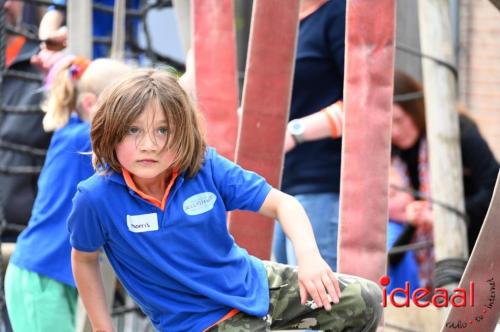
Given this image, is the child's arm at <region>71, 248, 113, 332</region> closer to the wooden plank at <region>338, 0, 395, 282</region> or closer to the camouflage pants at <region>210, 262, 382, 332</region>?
the camouflage pants at <region>210, 262, 382, 332</region>

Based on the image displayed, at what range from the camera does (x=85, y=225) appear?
9.06ft

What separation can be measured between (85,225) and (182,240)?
230 mm

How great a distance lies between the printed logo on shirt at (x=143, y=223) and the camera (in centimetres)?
271

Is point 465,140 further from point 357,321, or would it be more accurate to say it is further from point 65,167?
point 357,321

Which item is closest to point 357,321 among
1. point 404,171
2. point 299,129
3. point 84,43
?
point 299,129

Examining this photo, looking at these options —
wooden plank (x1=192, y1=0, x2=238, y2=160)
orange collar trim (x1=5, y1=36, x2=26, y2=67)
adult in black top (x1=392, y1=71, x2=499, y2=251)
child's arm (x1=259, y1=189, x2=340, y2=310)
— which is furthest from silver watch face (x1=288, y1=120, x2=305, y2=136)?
orange collar trim (x1=5, y1=36, x2=26, y2=67)

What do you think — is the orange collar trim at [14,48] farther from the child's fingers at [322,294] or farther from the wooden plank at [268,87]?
the child's fingers at [322,294]

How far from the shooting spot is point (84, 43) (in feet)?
15.0

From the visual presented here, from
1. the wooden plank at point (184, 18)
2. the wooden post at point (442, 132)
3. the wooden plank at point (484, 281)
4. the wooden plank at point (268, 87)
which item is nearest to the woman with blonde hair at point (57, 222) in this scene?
the wooden plank at point (184, 18)

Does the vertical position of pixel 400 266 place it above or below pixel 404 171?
below

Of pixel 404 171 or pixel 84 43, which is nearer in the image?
pixel 84 43

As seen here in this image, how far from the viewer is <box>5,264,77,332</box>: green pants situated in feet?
13.0

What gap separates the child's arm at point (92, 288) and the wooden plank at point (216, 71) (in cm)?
76

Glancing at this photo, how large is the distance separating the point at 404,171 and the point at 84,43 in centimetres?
152
